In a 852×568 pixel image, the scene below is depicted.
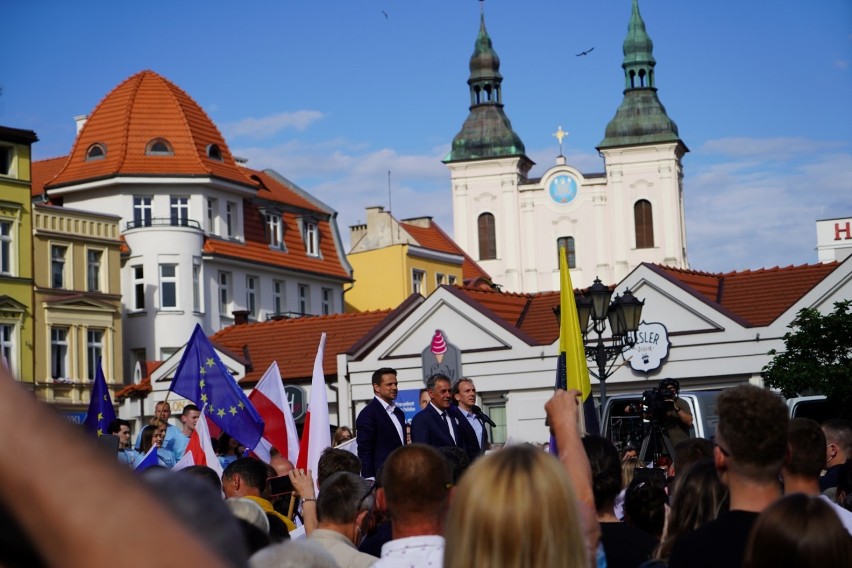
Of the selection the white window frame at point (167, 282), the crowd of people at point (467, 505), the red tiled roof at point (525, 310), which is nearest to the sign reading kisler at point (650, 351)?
the red tiled roof at point (525, 310)

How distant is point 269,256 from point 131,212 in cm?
785

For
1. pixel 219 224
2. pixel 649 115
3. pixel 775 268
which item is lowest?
pixel 775 268

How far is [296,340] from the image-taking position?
43594 mm

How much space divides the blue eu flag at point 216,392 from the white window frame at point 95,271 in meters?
41.5

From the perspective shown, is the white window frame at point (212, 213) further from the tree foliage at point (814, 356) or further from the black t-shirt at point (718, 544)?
the black t-shirt at point (718, 544)

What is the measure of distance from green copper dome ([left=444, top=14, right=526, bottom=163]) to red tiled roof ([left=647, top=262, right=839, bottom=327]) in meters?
72.7

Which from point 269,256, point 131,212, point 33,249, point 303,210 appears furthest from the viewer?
point 303,210

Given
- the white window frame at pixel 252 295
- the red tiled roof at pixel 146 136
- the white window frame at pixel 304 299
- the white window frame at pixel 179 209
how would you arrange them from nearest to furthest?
the white window frame at pixel 179 209 < the red tiled roof at pixel 146 136 < the white window frame at pixel 252 295 < the white window frame at pixel 304 299

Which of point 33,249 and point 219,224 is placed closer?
point 33,249

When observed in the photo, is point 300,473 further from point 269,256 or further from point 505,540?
point 269,256

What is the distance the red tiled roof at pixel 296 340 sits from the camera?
41656 mm

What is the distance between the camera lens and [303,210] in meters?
71.8

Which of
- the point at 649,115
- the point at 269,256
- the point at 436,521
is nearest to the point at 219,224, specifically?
the point at 269,256

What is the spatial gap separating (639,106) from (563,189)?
344 inches
